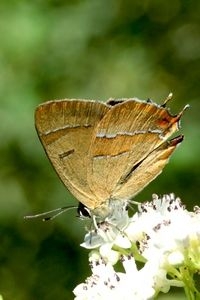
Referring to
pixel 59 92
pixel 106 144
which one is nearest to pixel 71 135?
pixel 106 144

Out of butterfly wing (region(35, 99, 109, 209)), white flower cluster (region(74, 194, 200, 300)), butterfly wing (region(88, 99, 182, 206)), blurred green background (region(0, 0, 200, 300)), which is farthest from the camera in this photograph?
blurred green background (region(0, 0, 200, 300))

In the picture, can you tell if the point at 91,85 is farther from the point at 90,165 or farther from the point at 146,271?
the point at 146,271

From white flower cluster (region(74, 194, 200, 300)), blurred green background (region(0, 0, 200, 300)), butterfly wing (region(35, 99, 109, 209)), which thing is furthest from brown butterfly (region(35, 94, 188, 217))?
blurred green background (region(0, 0, 200, 300))

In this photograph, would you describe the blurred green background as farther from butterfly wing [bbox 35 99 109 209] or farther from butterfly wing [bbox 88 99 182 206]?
butterfly wing [bbox 35 99 109 209]

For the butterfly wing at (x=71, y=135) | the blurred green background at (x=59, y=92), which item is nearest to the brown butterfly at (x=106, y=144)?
the butterfly wing at (x=71, y=135)

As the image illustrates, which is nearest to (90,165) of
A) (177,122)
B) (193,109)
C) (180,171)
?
(177,122)

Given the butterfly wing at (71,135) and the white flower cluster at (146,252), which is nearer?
the white flower cluster at (146,252)

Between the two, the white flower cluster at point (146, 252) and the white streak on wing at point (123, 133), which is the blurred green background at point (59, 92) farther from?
the white flower cluster at point (146, 252)
